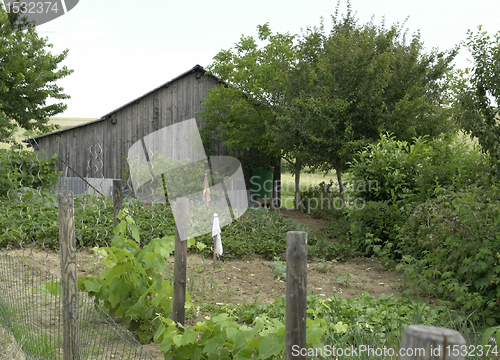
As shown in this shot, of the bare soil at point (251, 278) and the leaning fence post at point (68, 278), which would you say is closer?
the leaning fence post at point (68, 278)

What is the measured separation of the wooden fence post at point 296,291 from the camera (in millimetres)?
2312

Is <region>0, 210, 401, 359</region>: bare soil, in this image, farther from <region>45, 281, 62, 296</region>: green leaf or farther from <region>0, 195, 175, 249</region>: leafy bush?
<region>45, 281, 62, 296</region>: green leaf

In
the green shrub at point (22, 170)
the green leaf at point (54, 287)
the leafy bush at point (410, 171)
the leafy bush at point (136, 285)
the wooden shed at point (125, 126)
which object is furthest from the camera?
the wooden shed at point (125, 126)

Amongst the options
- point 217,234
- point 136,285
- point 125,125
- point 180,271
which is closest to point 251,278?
point 217,234

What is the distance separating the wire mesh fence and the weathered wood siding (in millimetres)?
1604

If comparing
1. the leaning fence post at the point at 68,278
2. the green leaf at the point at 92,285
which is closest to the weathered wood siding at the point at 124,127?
the green leaf at the point at 92,285

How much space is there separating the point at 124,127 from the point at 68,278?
13.7 meters

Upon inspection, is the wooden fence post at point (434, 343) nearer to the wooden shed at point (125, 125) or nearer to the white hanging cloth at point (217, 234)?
the white hanging cloth at point (217, 234)

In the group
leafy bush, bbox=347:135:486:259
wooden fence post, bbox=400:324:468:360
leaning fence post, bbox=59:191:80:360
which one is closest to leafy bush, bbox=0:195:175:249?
leaning fence post, bbox=59:191:80:360

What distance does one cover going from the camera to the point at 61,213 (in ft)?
11.3

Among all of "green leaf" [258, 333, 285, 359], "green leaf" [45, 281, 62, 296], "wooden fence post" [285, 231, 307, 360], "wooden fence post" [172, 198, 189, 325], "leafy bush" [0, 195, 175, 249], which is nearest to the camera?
"wooden fence post" [285, 231, 307, 360]

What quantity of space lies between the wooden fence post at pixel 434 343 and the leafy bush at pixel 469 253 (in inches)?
131

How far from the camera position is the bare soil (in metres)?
5.70

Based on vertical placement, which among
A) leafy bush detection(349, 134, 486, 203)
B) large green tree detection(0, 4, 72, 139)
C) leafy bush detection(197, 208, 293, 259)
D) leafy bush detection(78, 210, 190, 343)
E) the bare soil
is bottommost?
the bare soil
